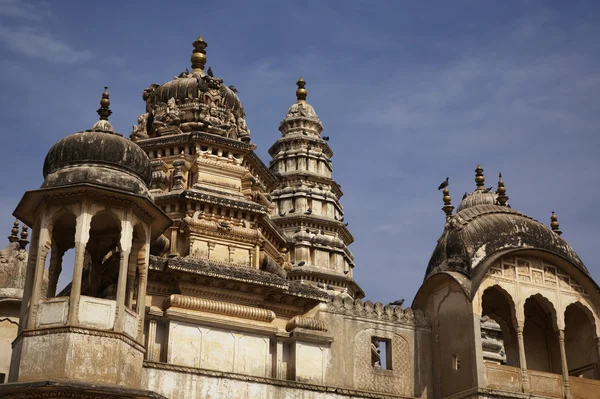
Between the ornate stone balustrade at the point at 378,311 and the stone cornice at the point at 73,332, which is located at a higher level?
the ornate stone balustrade at the point at 378,311

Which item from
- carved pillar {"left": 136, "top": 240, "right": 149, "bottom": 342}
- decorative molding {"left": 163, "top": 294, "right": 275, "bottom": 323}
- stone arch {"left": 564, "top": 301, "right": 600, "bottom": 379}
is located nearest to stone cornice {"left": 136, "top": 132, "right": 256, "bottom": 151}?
decorative molding {"left": 163, "top": 294, "right": 275, "bottom": 323}

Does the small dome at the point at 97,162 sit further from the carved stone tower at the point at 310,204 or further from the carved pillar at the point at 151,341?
the carved stone tower at the point at 310,204

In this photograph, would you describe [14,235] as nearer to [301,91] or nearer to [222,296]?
[222,296]

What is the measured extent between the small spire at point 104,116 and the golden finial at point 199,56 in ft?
28.1

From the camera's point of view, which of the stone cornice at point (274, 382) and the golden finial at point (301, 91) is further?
the golden finial at point (301, 91)

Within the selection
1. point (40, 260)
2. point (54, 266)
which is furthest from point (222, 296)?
point (40, 260)

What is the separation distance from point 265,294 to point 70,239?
5.15m

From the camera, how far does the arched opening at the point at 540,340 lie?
2588cm

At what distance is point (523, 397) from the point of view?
72.4 feet

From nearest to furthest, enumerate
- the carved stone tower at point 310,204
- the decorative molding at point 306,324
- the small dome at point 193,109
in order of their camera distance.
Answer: the decorative molding at point 306,324, the small dome at point 193,109, the carved stone tower at point 310,204

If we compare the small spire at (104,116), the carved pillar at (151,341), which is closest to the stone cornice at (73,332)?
the carved pillar at (151,341)

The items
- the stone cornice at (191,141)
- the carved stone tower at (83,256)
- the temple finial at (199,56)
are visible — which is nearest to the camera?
the carved stone tower at (83,256)

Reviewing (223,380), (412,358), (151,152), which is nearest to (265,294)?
(223,380)

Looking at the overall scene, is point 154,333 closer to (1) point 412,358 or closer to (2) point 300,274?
(1) point 412,358
